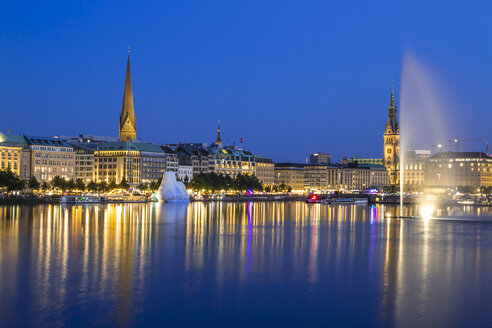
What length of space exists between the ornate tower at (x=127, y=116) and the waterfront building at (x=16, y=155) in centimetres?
2866

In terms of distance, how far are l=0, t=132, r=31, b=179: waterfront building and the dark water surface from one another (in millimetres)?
90938

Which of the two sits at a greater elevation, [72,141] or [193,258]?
[72,141]

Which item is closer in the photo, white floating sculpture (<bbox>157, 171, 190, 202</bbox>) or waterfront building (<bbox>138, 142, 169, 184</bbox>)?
white floating sculpture (<bbox>157, 171, 190, 202</bbox>)

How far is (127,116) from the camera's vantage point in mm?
166750

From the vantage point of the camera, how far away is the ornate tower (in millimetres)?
166625

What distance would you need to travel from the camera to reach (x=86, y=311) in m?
23.4

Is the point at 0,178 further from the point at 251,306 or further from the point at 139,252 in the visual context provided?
the point at 251,306

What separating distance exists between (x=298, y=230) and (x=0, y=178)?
61.8 metres

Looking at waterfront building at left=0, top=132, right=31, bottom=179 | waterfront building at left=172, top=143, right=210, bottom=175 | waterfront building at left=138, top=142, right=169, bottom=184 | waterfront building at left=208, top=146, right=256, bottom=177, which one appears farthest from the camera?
waterfront building at left=208, top=146, right=256, bottom=177

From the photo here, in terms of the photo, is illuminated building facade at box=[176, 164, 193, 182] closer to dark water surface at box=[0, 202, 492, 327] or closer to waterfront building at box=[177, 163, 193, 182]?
waterfront building at box=[177, 163, 193, 182]

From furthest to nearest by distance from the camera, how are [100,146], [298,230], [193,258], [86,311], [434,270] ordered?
[100,146] < [298,230] < [193,258] < [434,270] < [86,311]

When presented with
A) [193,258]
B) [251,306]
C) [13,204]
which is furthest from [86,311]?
[13,204]

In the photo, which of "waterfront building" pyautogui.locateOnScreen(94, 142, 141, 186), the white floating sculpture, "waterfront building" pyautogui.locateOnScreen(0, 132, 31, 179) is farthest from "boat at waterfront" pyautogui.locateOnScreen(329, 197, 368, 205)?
"waterfront building" pyautogui.locateOnScreen(0, 132, 31, 179)

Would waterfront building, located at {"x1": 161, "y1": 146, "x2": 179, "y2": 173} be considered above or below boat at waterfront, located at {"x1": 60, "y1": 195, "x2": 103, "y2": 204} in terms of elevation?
above
